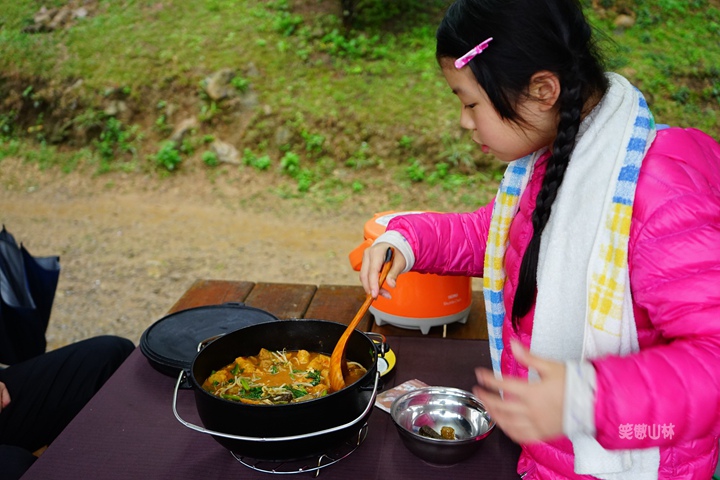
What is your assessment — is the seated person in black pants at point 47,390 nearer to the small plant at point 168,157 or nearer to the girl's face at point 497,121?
the girl's face at point 497,121

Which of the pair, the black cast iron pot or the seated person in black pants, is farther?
the seated person in black pants

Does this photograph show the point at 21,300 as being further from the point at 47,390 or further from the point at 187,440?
the point at 187,440

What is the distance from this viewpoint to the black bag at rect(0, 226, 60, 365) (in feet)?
7.72

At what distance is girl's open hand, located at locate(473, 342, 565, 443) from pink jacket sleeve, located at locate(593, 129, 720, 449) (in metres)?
0.07

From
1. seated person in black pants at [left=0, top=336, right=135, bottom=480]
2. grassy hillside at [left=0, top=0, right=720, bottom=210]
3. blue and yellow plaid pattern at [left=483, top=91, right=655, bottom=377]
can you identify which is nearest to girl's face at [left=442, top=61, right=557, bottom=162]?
blue and yellow plaid pattern at [left=483, top=91, right=655, bottom=377]

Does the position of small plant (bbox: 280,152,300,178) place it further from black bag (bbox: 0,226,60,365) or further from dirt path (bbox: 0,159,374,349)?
black bag (bbox: 0,226,60,365)

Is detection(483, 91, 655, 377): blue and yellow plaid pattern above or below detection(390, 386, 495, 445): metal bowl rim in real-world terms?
above

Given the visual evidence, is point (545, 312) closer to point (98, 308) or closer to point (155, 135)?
point (98, 308)

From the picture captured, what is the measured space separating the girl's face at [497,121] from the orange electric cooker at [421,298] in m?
0.67

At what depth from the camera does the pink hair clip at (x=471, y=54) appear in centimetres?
135

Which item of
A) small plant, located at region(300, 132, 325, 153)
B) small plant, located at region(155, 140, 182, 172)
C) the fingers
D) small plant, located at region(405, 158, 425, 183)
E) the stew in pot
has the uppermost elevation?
the fingers

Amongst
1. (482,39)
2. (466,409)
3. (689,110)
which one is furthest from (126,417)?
(689,110)

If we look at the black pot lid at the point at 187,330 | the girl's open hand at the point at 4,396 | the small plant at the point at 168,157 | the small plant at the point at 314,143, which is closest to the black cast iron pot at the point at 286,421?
the black pot lid at the point at 187,330

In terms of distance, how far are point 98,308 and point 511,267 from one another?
12.3ft
